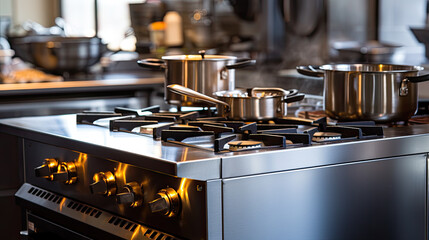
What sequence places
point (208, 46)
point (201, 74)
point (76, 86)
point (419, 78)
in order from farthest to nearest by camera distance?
1. point (208, 46)
2. point (76, 86)
3. point (201, 74)
4. point (419, 78)

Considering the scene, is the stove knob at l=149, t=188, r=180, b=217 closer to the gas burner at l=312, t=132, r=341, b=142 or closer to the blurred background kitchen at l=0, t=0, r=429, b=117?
the gas burner at l=312, t=132, r=341, b=142

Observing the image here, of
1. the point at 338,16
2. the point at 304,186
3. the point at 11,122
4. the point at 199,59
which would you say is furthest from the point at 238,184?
the point at 338,16

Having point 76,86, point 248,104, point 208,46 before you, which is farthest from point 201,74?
point 208,46

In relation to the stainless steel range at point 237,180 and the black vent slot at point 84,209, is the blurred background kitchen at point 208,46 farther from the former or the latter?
the black vent slot at point 84,209

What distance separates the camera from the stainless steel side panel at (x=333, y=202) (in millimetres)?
1218

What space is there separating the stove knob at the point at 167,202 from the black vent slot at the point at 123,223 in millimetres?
133

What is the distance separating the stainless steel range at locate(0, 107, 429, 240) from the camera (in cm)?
120

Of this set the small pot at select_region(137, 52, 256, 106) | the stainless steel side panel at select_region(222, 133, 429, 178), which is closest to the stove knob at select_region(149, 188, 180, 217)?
the stainless steel side panel at select_region(222, 133, 429, 178)

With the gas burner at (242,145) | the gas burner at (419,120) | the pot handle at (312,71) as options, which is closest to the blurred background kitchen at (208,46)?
the gas burner at (419,120)

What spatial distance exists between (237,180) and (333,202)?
0.23 m

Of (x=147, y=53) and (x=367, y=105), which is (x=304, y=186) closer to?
(x=367, y=105)

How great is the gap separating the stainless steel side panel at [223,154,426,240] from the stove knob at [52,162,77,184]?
487 millimetres

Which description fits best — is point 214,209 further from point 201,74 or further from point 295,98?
point 201,74

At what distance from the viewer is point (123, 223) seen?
4.51 feet
